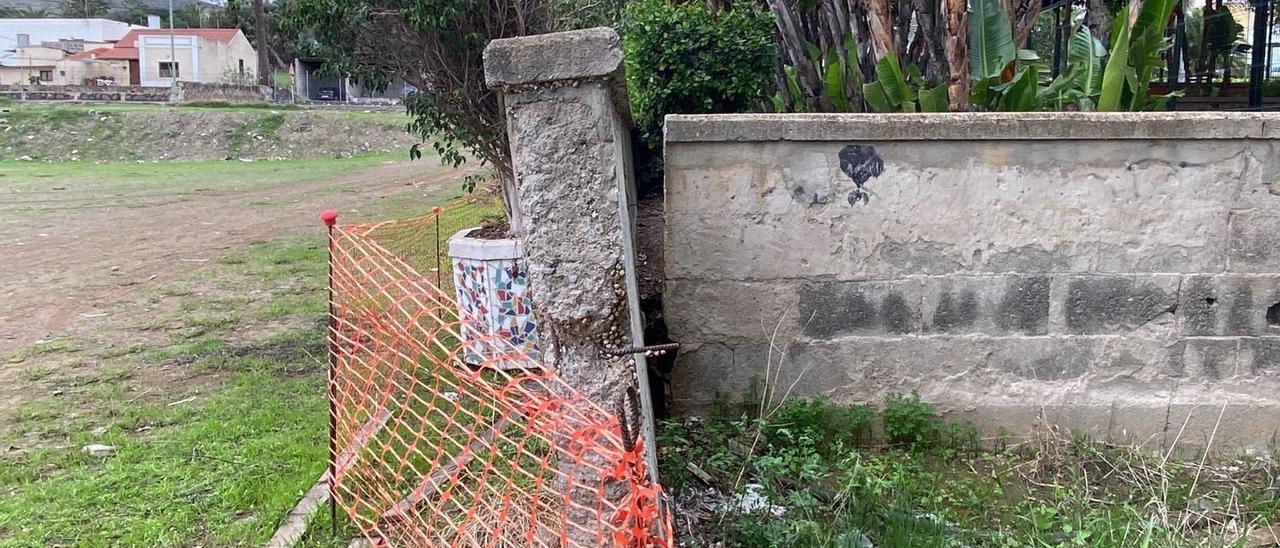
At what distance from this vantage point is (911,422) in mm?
4730

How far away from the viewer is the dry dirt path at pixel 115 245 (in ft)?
26.1

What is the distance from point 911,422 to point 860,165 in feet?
3.91

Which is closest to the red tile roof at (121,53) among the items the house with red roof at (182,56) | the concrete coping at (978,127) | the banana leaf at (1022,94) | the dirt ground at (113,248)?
the house with red roof at (182,56)

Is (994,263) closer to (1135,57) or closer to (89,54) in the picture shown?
(1135,57)

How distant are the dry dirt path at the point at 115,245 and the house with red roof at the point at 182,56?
50.2m

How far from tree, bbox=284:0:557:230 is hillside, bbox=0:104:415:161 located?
1064 inches

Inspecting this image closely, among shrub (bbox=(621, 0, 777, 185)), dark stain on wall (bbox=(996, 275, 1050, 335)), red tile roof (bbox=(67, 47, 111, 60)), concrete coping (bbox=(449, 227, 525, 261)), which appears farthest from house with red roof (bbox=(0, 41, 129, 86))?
dark stain on wall (bbox=(996, 275, 1050, 335))

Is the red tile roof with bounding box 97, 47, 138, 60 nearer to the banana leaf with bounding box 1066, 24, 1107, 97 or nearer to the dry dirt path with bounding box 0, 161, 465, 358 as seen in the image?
the dry dirt path with bounding box 0, 161, 465, 358

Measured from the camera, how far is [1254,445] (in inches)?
188

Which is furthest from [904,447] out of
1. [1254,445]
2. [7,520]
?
[7,520]

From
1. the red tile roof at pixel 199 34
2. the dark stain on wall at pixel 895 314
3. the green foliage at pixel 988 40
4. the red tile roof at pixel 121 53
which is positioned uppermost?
the red tile roof at pixel 199 34

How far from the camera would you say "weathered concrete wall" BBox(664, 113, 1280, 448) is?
460 cm

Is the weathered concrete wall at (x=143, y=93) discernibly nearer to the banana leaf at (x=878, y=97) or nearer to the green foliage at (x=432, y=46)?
the green foliage at (x=432, y=46)

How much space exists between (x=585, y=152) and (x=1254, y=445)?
11.9 feet
